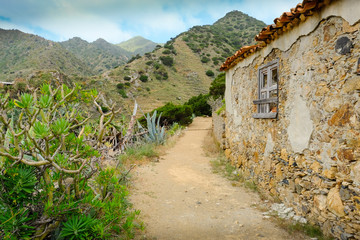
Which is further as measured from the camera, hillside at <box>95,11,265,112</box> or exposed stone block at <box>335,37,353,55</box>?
hillside at <box>95,11,265,112</box>

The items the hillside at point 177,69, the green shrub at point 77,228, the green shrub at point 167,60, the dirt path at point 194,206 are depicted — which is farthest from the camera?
the green shrub at point 167,60

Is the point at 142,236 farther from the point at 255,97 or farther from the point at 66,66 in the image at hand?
the point at 66,66

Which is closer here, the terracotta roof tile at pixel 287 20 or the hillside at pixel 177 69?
the terracotta roof tile at pixel 287 20

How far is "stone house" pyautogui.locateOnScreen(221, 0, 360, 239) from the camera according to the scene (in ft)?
8.70

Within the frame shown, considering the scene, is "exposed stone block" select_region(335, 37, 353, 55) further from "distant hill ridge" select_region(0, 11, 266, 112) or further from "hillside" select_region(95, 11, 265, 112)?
"hillside" select_region(95, 11, 265, 112)

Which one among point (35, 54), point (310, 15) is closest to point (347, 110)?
point (310, 15)

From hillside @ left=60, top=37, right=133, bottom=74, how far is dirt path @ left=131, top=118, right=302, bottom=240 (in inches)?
1984

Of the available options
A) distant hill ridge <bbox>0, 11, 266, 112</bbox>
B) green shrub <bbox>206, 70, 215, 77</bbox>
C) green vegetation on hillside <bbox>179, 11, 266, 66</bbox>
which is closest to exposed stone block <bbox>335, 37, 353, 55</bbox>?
distant hill ridge <bbox>0, 11, 266, 112</bbox>

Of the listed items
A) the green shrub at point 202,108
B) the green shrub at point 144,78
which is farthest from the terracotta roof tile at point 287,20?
the green shrub at point 144,78

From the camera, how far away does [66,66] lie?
35.8m

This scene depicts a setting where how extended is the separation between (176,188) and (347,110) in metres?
3.81

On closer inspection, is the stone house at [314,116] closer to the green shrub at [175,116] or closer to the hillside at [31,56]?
the green shrub at [175,116]

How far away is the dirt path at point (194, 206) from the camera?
132 inches

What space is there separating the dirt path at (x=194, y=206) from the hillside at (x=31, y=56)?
29.3 m
